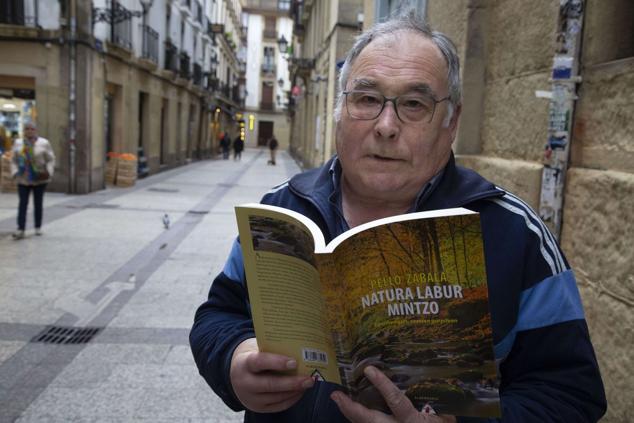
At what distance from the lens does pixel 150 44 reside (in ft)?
60.7

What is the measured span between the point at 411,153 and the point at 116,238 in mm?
7391

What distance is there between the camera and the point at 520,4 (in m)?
3.53

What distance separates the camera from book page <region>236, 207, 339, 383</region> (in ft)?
3.73

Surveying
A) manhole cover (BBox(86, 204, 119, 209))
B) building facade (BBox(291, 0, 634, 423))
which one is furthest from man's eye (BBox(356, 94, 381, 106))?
manhole cover (BBox(86, 204, 119, 209))

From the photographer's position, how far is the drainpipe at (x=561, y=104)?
2.79 metres

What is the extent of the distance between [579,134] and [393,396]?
7.12 ft

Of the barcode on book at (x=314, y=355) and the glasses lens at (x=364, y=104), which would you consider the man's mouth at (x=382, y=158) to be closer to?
the glasses lens at (x=364, y=104)

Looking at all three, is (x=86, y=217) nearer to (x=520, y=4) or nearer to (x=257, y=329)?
(x=520, y=4)

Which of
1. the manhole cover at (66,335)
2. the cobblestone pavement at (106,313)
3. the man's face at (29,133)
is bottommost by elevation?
the manhole cover at (66,335)

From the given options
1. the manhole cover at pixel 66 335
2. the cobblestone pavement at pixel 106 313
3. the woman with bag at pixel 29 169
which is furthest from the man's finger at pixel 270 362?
the woman with bag at pixel 29 169

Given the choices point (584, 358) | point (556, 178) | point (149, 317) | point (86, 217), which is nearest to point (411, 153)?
point (584, 358)

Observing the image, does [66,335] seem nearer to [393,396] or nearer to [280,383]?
[280,383]

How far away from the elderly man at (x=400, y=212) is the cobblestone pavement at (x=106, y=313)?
6.82ft

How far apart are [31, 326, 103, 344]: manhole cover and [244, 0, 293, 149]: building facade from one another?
53.2 meters
